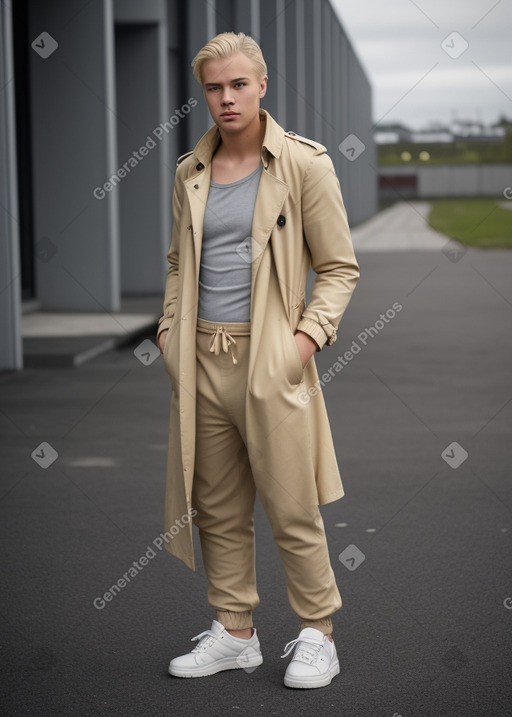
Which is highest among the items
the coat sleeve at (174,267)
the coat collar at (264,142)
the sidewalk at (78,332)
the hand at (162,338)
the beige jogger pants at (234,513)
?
the coat collar at (264,142)

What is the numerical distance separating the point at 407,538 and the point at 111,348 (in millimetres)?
7837

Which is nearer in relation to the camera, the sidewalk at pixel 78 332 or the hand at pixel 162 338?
the hand at pixel 162 338

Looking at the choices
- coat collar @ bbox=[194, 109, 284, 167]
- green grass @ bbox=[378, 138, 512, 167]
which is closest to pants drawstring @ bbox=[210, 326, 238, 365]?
coat collar @ bbox=[194, 109, 284, 167]

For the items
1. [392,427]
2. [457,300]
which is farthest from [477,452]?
[457,300]

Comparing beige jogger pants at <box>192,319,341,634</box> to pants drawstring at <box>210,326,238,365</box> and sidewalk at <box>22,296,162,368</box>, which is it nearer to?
pants drawstring at <box>210,326,238,365</box>

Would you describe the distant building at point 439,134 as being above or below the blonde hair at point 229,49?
below

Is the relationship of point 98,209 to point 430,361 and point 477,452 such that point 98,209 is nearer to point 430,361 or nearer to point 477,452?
point 430,361

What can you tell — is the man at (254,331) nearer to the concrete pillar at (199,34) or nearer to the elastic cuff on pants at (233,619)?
the elastic cuff on pants at (233,619)

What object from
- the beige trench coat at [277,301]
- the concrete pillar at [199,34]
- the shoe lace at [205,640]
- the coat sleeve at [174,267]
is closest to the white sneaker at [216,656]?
the shoe lace at [205,640]

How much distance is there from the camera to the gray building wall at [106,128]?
15.4m

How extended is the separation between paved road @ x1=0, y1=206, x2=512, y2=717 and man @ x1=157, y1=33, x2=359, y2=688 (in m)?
0.26

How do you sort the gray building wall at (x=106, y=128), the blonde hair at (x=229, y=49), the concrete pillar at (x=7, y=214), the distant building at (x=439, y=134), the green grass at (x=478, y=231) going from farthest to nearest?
the distant building at (x=439, y=134)
the green grass at (x=478, y=231)
the gray building wall at (x=106, y=128)
the concrete pillar at (x=7, y=214)
the blonde hair at (x=229, y=49)

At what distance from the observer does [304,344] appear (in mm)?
3639

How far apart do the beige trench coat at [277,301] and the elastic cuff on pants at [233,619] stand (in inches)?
11.5
